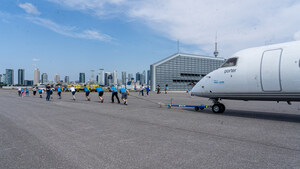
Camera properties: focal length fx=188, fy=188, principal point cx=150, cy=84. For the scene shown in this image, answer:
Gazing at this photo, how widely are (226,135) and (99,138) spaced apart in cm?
358

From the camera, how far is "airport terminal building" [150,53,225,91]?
70.4 metres

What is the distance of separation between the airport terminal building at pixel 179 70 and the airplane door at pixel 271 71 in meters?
61.8

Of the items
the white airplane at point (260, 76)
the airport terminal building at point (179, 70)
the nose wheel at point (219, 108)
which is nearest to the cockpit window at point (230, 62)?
the white airplane at point (260, 76)

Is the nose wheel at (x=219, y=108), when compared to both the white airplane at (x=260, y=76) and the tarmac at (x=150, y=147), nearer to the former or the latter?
the white airplane at (x=260, y=76)

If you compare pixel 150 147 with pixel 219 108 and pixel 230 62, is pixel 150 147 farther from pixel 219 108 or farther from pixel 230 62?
pixel 230 62

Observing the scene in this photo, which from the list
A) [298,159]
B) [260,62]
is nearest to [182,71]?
[260,62]

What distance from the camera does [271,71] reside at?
7.72 meters

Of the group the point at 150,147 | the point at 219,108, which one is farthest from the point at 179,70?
the point at 150,147

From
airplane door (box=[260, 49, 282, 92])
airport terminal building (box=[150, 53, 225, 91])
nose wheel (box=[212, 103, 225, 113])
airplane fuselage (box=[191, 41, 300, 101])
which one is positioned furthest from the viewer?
airport terminal building (box=[150, 53, 225, 91])

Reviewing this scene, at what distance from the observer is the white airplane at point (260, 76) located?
731 cm

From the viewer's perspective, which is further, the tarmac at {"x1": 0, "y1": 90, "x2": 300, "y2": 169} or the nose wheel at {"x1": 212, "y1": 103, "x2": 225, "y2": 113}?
the nose wheel at {"x1": 212, "y1": 103, "x2": 225, "y2": 113}

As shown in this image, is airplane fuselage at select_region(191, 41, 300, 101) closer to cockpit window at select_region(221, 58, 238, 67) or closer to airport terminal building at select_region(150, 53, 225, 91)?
cockpit window at select_region(221, 58, 238, 67)

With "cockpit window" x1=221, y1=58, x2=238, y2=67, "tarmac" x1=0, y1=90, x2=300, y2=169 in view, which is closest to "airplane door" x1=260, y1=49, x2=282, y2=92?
"cockpit window" x1=221, y1=58, x2=238, y2=67

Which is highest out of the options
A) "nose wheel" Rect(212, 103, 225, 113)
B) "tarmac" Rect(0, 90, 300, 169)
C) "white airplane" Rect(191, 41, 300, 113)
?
"white airplane" Rect(191, 41, 300, 113)
